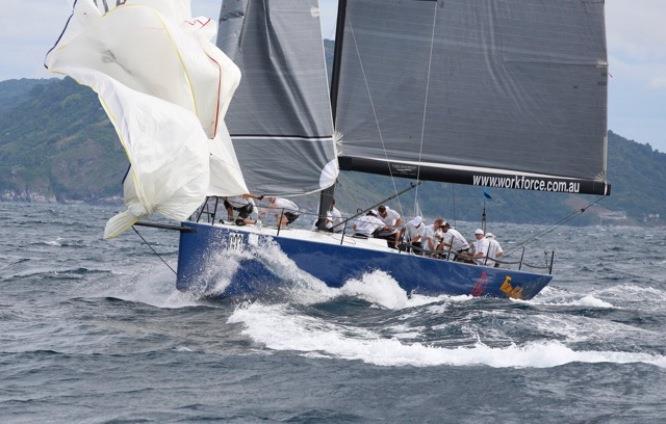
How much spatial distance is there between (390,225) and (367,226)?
0.57 meters

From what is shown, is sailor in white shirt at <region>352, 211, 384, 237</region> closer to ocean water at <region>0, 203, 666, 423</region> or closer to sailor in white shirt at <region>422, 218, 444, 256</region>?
sailor in white shirt at <region>422, 218, 444, 256</region>

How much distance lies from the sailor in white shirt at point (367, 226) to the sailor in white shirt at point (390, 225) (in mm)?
111

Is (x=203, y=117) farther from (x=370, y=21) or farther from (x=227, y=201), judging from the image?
(x=370, y=21)

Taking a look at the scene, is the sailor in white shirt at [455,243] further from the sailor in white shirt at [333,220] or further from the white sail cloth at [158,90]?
the white sail cloth at [158,90]

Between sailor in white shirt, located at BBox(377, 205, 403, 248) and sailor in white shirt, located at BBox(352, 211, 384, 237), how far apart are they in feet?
0.36

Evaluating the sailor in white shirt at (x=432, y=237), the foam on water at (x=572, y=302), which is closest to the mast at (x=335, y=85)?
the sailor in white shirt at (x=432, y=237)

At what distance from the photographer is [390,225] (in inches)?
677

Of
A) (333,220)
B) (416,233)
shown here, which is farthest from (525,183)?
(333,220)

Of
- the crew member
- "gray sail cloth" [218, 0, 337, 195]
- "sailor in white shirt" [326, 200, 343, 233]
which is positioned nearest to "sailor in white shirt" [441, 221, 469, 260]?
the crew member

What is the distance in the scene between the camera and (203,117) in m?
14.2

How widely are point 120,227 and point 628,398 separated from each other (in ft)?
20.6

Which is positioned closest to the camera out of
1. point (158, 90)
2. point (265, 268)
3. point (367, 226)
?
point (158, 90)

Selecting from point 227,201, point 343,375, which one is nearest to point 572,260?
point 227,201

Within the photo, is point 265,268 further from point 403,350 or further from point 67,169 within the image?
point 67,169
